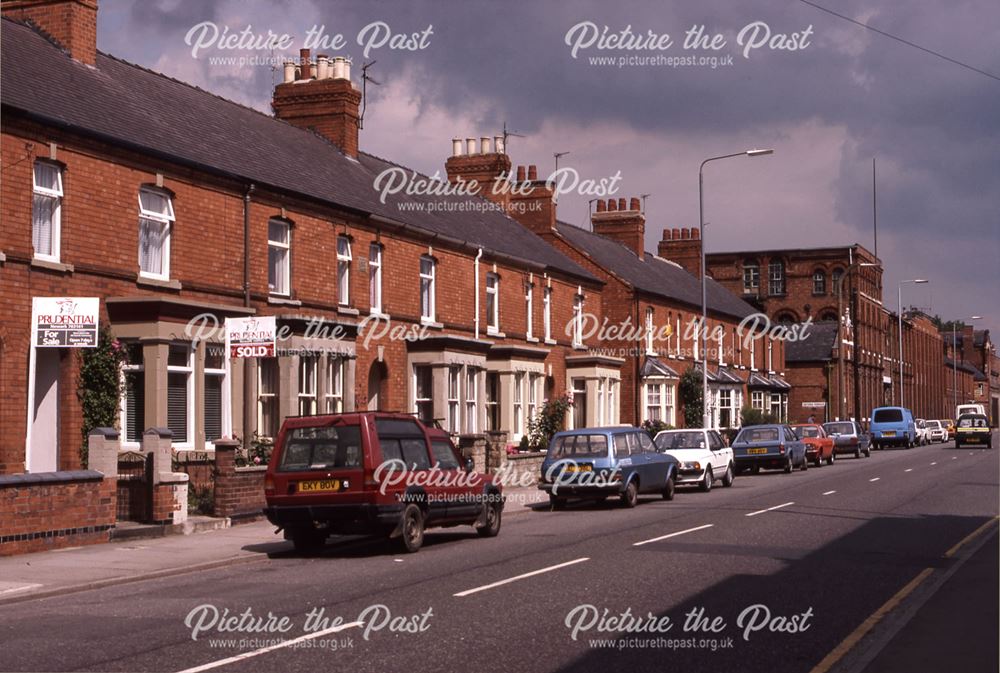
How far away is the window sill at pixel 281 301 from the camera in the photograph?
89.7 feet

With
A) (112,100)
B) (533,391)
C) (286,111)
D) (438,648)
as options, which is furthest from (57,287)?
(533,391)

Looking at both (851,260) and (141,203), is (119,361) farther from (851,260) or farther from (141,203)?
(851,260)

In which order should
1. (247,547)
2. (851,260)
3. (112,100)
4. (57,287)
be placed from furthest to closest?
(851,260), (112,100), (57,287), (247,547)

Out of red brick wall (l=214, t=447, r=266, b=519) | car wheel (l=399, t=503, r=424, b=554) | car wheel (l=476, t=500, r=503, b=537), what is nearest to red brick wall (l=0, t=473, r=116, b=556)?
red brick wall (l=214, t=447, r=266, b=519)

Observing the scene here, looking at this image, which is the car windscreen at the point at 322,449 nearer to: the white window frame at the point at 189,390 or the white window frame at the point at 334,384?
the white window frame at the point at 189,390

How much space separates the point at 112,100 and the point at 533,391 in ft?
61.7

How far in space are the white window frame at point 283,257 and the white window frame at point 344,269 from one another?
2228 millimetres

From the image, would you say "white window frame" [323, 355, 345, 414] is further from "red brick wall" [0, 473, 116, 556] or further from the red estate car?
the red estate car

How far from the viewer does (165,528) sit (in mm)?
19000

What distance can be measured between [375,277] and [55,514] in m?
15.9

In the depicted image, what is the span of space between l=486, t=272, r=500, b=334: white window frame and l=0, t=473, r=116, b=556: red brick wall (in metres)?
21.2

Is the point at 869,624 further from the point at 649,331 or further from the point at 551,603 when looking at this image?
the point at 649,331

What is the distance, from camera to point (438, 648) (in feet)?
30.8

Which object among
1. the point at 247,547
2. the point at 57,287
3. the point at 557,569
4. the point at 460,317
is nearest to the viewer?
the point at 557,569
